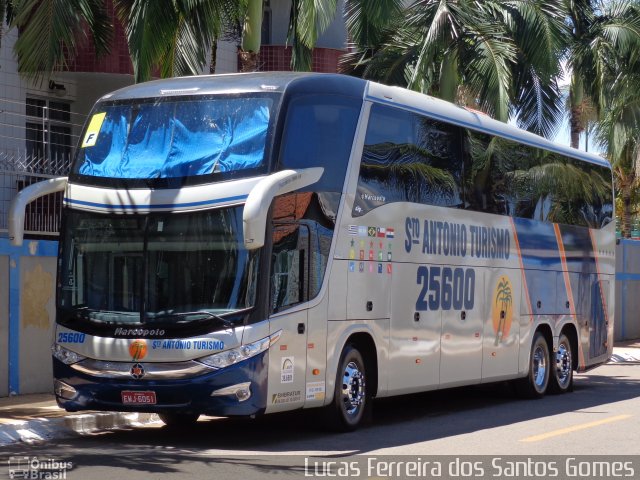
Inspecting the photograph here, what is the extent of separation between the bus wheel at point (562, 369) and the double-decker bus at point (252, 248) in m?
4.41

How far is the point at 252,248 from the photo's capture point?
11367mm

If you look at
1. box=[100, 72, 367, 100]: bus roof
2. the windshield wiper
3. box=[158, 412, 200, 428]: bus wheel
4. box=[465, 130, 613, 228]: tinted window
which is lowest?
box=[158, 412, 200, 428]: bus wheel

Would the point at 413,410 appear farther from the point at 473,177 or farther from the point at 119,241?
the point at 119,241

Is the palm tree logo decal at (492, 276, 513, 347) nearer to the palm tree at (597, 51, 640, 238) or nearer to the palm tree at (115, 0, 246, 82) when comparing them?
the palm tree at (115, 0, 246, 82)

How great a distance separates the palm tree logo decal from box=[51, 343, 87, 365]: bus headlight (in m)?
7.00

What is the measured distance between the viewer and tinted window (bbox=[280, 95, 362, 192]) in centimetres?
1216

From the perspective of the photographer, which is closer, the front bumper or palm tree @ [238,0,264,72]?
the front bumper

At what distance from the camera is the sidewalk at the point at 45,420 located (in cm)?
1249

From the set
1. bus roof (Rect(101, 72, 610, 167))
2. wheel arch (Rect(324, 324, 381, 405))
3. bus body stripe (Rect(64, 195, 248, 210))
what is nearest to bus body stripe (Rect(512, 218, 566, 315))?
bus roof (Rect(101, 72, 610, 167))

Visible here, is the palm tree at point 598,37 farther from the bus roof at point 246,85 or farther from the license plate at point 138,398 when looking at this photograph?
the license plate at point 138,398

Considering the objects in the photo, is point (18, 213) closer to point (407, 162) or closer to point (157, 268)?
point (157, 268)

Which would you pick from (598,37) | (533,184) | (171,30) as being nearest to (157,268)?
(171,30)

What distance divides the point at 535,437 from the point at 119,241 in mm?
5161

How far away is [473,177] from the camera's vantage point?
53.4 ft
